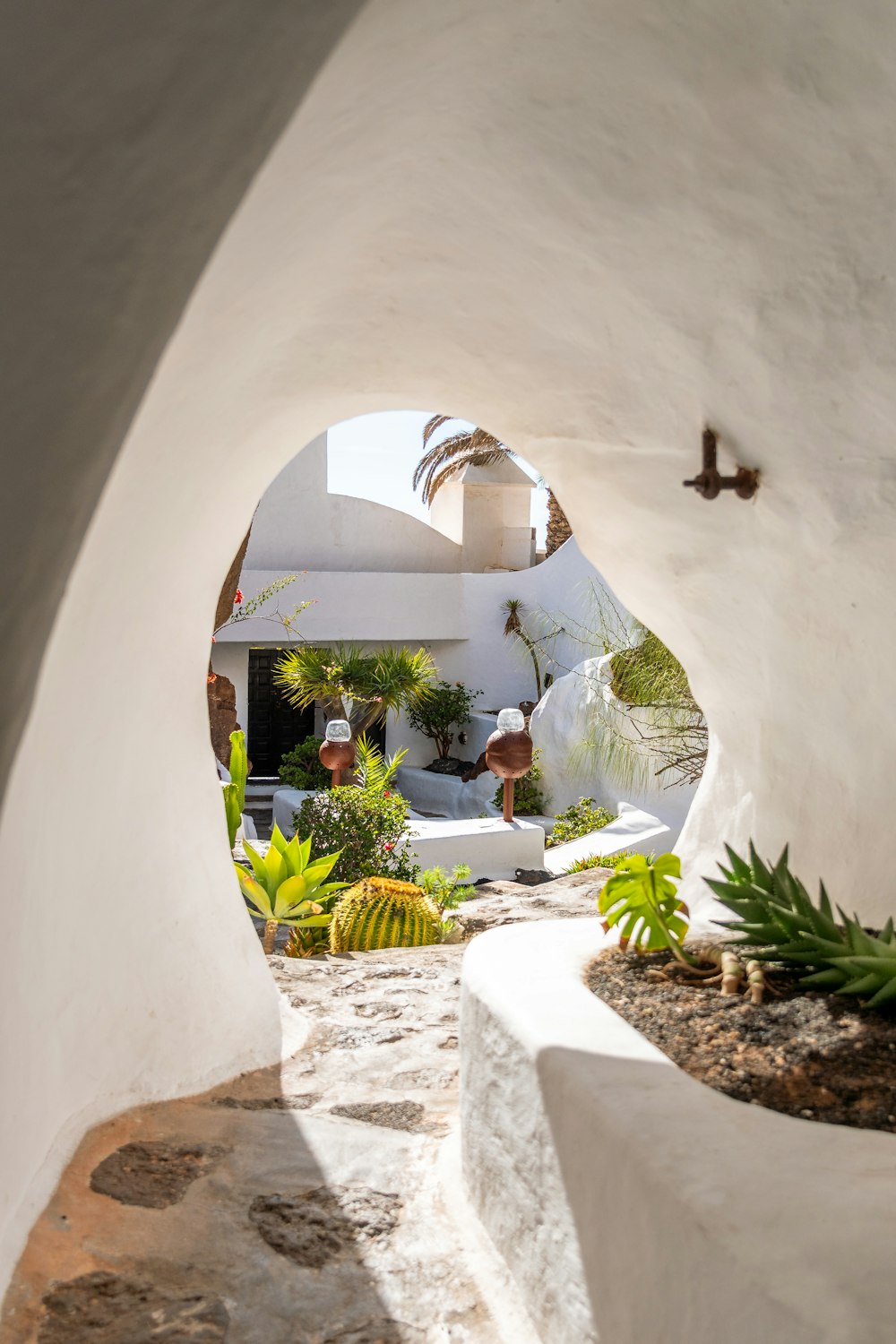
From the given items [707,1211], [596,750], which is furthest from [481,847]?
[707,1211]

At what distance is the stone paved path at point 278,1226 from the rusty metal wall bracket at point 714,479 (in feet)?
6.13

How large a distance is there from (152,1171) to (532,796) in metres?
10.4

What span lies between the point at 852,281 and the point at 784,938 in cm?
155

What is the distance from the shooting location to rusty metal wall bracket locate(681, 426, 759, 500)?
2.64m

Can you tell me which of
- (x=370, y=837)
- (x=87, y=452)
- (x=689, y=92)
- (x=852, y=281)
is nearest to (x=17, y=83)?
(x=87, y=452)

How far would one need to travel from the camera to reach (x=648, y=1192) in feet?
5.70

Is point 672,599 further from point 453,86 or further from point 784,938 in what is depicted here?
point 453,86

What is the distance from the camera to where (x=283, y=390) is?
291 centimetres

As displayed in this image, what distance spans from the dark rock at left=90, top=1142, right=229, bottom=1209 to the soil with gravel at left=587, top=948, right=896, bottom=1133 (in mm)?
1103

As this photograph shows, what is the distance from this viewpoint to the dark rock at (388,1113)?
3.00 m

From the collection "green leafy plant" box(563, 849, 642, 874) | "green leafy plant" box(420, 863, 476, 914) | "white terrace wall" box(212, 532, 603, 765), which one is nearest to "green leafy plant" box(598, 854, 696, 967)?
"green leafy plant" box(420, 863, 476, 914)

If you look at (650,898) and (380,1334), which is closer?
(380,1334)

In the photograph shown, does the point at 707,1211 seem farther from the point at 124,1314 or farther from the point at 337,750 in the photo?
the point at 337,750

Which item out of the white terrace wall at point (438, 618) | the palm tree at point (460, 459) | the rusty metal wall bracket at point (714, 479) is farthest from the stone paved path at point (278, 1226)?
the palm tree at point (460, 459)
